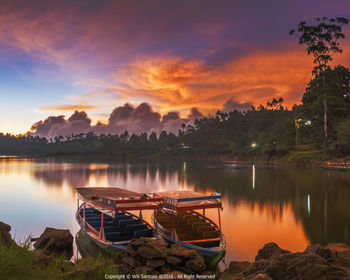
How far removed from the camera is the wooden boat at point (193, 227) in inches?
566

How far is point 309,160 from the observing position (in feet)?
302

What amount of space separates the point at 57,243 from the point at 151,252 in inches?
307

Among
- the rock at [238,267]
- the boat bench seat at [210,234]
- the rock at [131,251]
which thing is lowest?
the rock at [238,267]

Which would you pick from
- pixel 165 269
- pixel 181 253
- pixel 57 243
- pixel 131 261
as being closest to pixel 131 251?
pixel 131 261

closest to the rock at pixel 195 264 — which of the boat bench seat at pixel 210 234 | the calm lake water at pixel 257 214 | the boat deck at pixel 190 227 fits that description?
the boat deck at pixel 190 227

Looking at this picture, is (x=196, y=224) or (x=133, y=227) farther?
(x=196, y=224)

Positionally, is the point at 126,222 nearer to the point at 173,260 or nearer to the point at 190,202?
the point at 190,202

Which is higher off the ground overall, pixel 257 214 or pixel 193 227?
pixel 193 227

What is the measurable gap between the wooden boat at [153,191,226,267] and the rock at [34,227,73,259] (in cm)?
551

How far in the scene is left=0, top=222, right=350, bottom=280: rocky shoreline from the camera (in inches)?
344

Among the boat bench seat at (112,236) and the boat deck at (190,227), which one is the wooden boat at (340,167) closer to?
the boat deck at (190,227)

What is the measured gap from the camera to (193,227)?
55.2 ft

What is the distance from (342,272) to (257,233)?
1375 cm

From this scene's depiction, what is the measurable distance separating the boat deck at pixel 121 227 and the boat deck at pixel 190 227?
4.86ft
